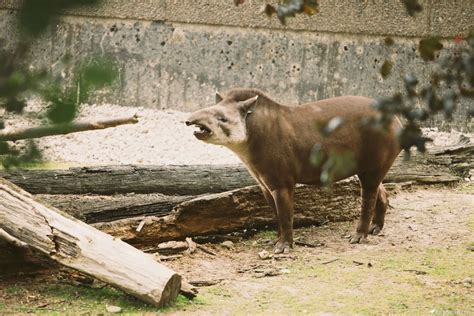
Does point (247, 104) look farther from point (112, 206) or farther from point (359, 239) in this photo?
point (359, 239)

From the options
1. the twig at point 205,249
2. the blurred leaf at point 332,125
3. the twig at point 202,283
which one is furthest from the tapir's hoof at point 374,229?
the blurred leaf at point 332,125

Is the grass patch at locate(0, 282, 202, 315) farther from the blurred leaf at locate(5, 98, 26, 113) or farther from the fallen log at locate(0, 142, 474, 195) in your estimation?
the blurred leaf at locate(5, 98, 26, 113)

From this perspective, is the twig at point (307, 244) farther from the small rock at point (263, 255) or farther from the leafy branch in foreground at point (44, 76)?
the leafy branch in foreground at point (44, 76)

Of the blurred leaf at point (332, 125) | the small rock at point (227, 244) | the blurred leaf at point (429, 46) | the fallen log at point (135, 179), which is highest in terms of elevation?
the blurred leaf at point (429, 46)

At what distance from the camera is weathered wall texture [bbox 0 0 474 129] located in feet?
33.2

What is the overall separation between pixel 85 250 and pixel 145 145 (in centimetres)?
524

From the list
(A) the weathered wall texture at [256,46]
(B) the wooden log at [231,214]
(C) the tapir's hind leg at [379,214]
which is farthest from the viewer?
(A) the weathered wall texture at [256,46]

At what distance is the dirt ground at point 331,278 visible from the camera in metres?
4.50

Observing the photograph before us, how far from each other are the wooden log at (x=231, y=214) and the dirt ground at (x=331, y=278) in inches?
5.1

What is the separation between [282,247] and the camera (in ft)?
19.4

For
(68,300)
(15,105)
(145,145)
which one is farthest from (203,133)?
(15,105)

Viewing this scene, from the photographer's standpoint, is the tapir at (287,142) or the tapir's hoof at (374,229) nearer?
the tapir at (287,142)

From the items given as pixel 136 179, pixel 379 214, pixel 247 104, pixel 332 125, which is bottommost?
pixel 379 214

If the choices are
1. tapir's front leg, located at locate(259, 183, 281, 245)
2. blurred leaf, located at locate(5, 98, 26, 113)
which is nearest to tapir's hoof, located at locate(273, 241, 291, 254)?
tapir's front leg, located at locate(259, 183, 281, 245)
